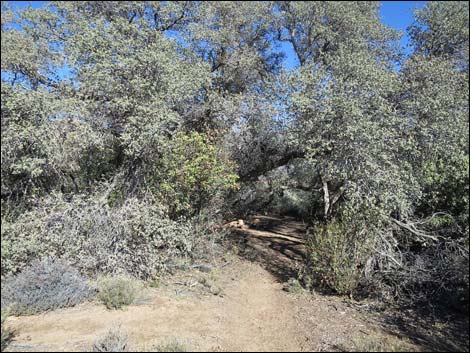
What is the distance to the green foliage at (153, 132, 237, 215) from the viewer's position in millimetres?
7527

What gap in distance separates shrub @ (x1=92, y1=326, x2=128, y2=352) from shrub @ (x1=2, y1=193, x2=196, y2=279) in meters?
2.30

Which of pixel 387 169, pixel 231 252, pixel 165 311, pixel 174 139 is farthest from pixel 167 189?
pixel 387 169

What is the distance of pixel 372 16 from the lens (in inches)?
436

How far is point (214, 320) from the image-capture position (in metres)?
5.33

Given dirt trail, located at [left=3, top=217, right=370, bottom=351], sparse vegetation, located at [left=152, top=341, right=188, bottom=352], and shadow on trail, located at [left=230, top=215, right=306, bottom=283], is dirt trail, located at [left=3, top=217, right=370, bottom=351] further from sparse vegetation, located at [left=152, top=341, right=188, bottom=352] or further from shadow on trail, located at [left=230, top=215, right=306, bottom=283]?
shadow on trail, located at [left=230, top=215, right=306, bottom=283]

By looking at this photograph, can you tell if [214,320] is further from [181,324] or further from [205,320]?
[181,324]

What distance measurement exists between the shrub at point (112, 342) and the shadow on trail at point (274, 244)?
172 inches

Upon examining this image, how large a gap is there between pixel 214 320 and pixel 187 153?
3.86m

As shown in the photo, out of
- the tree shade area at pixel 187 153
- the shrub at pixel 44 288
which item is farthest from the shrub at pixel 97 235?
the shrub at pixel 44 288

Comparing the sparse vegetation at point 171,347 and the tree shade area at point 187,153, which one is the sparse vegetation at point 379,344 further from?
the sparse vegetation at point 171,347

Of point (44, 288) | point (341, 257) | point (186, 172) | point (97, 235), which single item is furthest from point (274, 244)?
point (44, 288)

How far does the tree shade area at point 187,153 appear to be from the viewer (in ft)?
20.8

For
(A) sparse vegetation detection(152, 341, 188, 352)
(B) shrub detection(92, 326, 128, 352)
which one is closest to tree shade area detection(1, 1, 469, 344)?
(B) shrub detection(92, 326, 128, 352)

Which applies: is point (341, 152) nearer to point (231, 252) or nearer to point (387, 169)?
point (387, 169)
